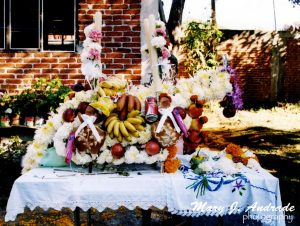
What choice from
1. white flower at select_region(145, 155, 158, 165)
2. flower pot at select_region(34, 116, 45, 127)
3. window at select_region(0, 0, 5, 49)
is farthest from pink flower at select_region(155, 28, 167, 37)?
window at select_region(0, 0, 5, 49)

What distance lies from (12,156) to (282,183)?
383 centimetres

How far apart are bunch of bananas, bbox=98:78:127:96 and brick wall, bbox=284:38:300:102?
1160 centimetres

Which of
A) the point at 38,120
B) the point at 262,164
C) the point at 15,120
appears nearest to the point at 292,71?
the point at 262,164

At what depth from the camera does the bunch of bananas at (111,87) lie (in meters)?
3.48

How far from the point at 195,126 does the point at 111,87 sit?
2.46 ft

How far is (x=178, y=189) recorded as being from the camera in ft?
9.97

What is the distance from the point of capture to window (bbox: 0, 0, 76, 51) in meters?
6.30

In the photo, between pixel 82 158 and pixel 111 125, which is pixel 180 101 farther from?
pixel 82 158

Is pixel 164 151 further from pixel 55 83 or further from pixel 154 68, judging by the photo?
pixel 55 83

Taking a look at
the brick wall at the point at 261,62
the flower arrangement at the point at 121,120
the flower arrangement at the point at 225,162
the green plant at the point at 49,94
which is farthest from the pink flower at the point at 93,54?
the brick wall at the point at 261,62

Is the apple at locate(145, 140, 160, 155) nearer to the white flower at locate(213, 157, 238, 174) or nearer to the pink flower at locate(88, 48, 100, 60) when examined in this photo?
the white flower at locate(213, 157, 238, 174)

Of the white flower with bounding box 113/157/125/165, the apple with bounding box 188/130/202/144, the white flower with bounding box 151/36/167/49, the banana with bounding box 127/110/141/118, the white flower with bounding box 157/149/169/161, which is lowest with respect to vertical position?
the white flower with bounding box 113/157/125/165

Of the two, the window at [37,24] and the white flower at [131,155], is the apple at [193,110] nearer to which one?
the white flower at [131,155]

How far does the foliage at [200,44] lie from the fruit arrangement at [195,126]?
28.2 feet
